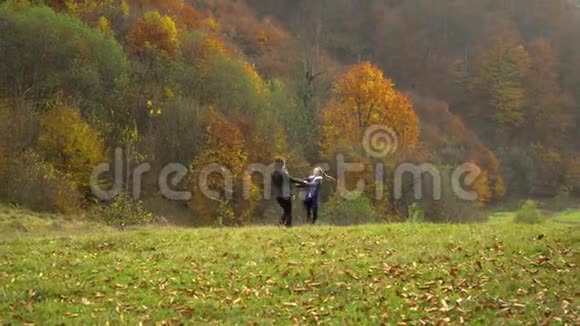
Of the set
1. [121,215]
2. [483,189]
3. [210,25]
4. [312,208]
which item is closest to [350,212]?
[121,215]

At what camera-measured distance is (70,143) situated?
42406 millimetres

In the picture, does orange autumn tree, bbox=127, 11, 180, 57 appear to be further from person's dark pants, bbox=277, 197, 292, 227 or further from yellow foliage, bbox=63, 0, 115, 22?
person's dark pants, bbox=277, 197, 292, 227

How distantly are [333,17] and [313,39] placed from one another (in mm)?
10920

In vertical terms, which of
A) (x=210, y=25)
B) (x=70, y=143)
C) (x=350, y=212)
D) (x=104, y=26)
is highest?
(x=210, y=25)

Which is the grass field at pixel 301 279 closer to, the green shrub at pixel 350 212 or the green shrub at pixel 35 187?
the green shrub at pixel 350 212

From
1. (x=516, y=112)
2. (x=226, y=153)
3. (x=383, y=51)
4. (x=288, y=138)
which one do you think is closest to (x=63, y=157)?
(x=226, y=153)

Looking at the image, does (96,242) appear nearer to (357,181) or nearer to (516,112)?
(357,181)

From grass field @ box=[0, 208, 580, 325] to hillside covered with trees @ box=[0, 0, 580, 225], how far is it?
15.2 meters

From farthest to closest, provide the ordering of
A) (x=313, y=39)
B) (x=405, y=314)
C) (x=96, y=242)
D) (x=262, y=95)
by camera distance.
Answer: (x=313, y=39) < (x=262, y=95) < (x=96, y=242) < (x=405, y=314)

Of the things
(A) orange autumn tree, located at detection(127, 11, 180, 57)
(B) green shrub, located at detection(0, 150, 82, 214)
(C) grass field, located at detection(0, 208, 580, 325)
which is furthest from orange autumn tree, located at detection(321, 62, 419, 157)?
(C) grass field, located at detection(0, 208, 580, 325)

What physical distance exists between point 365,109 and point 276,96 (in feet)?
37.0

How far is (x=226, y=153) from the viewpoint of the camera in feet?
169

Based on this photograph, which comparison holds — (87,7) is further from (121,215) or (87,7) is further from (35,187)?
(121,215)

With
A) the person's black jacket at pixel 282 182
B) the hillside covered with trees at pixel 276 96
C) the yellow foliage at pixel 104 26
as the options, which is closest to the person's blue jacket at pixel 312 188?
the person's black jacket at pixel 282 182
